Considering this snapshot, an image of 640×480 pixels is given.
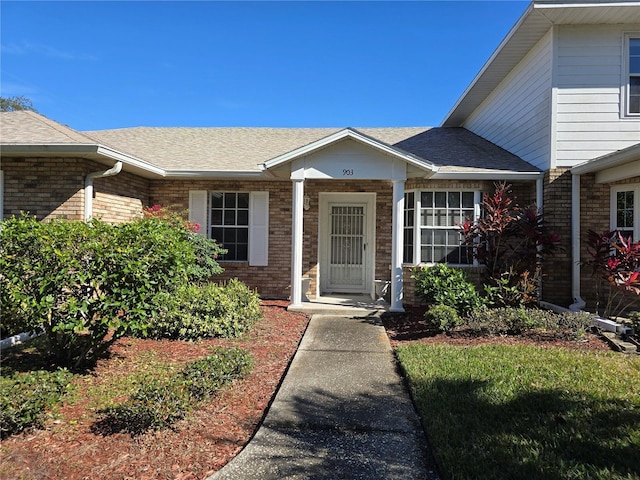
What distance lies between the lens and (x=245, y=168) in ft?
32.0

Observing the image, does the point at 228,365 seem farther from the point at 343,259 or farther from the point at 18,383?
the point at 343,259

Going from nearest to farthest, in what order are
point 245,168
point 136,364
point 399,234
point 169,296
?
point 169,296, point 136,364, point 399,234, point 245,168

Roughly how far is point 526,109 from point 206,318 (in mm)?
8477

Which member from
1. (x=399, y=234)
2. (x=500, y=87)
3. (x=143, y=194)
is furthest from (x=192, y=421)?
(x=500, y=87)

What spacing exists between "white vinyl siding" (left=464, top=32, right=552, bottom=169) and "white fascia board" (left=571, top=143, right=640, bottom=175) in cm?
67

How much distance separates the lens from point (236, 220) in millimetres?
10242

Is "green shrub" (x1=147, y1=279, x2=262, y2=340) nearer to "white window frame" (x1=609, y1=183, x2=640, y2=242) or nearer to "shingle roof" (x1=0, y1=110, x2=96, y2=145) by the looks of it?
"shingle roof" (x1=0, y1=110, x2=96, y2=145)

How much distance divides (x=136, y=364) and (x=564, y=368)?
17.2 ft

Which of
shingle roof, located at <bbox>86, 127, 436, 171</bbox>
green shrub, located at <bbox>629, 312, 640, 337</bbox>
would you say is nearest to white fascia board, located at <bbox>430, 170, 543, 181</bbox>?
green shrub, located at <bbox>629, 312, 640, 337</bbox>

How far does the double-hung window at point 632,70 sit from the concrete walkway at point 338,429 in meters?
7.62

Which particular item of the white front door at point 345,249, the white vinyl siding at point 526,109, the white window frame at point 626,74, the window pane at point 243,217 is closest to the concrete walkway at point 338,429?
the white front door at point 345,249

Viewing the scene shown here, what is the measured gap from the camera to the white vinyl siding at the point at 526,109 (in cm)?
857

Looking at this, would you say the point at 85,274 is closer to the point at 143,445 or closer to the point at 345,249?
the point at 143,445

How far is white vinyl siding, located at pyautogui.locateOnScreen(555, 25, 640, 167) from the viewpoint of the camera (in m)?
8.24
